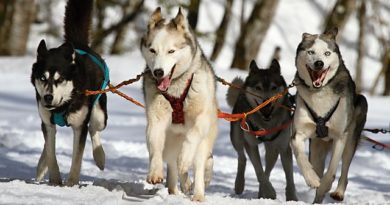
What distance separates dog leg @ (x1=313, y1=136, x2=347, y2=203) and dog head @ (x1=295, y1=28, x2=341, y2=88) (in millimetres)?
456

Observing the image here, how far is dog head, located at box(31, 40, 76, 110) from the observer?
566 cm

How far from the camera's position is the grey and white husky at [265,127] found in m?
6.81

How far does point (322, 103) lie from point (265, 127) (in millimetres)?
1041

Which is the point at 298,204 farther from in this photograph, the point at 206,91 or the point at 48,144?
the point at 48,144

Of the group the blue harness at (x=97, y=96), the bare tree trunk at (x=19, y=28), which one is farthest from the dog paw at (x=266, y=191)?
the bare tree trunk at (x=19, y=28)

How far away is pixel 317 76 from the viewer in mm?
5895

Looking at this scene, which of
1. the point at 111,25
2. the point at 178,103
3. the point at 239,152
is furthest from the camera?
the point at 111,25

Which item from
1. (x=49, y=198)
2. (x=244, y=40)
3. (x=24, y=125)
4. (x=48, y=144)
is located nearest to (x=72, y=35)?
(x=48, y=144)

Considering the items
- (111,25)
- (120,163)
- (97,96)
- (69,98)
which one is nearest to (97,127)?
(97,96)

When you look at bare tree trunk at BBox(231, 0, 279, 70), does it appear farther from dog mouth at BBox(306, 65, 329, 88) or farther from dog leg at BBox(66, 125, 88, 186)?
dog leg at BBox(66, 125, 88, 186)

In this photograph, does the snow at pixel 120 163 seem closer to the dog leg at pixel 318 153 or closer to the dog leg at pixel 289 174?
the dog leg at pixel 289 174

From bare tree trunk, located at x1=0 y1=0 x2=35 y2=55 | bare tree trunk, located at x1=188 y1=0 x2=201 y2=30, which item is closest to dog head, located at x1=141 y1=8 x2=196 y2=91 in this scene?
bare tree trunk, located at x1=188 y1=0 x2=201 y2=30

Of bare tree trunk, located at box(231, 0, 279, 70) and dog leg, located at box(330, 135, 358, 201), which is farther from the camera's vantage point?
bare tree trunk, located at box(231, 0, 279, 70)

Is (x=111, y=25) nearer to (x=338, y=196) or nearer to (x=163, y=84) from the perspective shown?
(x=338, y=196)
